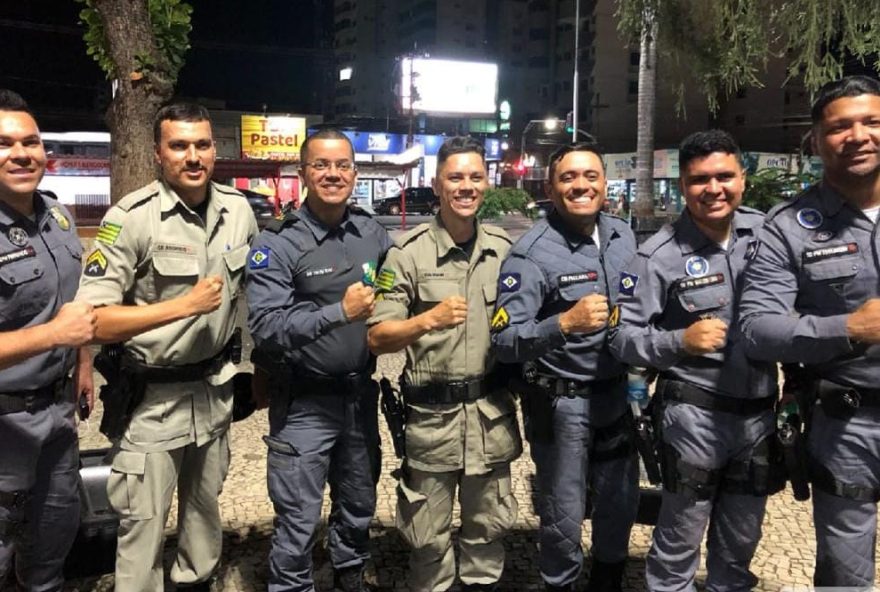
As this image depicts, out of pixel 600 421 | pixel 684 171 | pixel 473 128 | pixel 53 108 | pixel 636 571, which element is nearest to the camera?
pixel 684 171

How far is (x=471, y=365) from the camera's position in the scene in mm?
2943

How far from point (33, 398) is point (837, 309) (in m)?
2.98

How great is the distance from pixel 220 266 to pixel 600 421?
5.94 ft

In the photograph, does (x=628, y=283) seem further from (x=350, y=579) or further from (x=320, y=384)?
(x=350, y=579)

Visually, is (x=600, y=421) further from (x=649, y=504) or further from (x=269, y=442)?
(x=269, y=442)

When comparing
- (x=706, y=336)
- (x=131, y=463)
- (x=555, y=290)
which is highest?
(x=555, y=290)

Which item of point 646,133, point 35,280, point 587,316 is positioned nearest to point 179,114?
point 35,280

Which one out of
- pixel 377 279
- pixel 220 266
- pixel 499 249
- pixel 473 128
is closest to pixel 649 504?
pixel 499 249

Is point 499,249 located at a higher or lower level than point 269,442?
higher

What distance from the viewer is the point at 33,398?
8.30 feet

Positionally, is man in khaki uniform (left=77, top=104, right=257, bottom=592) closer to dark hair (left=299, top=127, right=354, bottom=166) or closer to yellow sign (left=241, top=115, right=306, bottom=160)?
dark hair (left=299, top=127, right=354, bottom=166)

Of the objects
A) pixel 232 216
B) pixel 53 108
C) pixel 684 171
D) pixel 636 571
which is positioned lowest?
pixel 636 571

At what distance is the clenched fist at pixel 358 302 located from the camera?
2580 mm

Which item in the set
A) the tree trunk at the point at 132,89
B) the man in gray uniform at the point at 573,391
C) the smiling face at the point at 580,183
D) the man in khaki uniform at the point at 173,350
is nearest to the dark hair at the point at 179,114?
the man in khaki uniform at the point at 173,350
